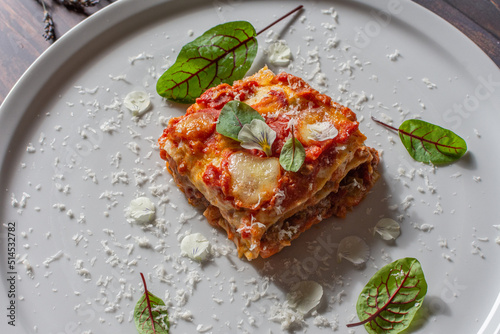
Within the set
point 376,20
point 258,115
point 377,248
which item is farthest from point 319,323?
point 376,20

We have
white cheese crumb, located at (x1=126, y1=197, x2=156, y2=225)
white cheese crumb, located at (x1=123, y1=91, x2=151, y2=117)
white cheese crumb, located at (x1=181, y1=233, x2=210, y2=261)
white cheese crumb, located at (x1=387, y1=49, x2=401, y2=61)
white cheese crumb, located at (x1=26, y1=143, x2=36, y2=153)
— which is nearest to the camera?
white cheese crumb, located at (x1=181, y1=233, x2=210, y2=261)

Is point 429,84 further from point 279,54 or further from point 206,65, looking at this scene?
point 206,65

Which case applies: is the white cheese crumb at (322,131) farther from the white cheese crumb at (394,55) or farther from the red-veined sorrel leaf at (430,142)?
the white cheese crumb at (394,55)

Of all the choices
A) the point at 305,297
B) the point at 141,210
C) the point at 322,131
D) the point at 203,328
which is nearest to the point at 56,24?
the point at 141,210

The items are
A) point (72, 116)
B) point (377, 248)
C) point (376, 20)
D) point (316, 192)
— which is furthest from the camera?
point (376, 20)

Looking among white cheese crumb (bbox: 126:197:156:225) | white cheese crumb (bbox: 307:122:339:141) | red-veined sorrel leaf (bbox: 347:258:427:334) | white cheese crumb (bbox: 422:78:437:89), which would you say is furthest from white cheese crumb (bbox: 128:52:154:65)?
red-veined sorrel leaf (bbox: 347:258:427:334)

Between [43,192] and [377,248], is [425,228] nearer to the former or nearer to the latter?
[377,248]

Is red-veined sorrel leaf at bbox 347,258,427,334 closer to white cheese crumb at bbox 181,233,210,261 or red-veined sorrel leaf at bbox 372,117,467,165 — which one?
red-veined sorrel leaf at bbox 372,117,467,165
